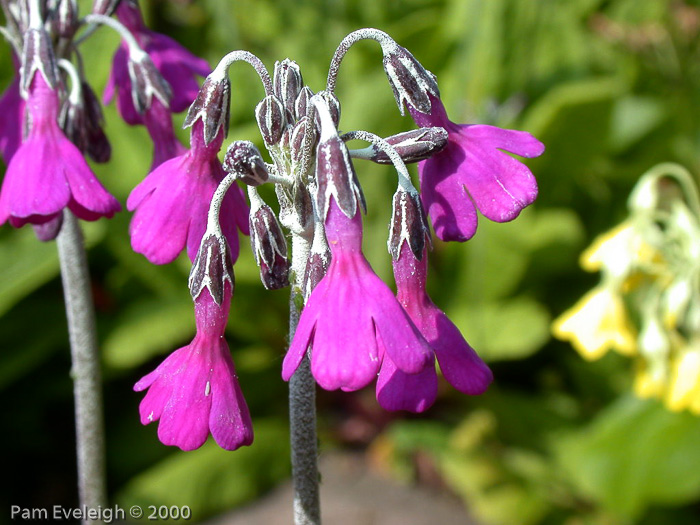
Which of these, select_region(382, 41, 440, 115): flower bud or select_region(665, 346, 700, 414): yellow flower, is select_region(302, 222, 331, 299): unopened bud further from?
select_region(665, 346, 700, 414): yellow flower

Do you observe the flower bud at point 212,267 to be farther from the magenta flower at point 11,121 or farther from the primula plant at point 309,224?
the magenta flower at point 11,121

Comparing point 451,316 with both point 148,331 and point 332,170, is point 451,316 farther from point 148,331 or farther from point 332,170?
point 332,170

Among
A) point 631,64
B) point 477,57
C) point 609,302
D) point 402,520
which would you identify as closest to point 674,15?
point 631,64

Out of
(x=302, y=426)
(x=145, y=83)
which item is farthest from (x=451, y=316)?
(x=302, y=426)

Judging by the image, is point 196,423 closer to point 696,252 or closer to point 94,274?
point 696,252

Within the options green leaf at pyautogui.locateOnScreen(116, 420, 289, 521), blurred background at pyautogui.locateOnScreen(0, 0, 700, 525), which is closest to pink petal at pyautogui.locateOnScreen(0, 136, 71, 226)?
blurred background at pyautogui.locateOnScreen(0, 0, 700, 525)

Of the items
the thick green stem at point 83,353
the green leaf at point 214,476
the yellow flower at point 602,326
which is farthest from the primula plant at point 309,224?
the green leaf at point 214,476
